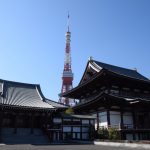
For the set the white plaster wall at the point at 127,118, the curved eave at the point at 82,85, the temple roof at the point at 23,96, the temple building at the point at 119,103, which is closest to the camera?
the temple building at the point at 119,103

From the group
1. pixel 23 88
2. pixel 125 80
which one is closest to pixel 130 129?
pixel 125 80

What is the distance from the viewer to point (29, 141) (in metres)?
23.5

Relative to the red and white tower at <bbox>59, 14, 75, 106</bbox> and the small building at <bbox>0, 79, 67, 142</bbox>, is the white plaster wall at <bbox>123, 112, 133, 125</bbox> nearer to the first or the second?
the small building at <bbox>0, 79, 67, 142</bbox>

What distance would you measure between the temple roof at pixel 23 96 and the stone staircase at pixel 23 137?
2873mm

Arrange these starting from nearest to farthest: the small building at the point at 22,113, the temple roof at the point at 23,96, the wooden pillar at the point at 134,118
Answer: the small building at the point at 22,113 < the wooden pillar at the point at 134,118 < the temple roof at the point at 23,96

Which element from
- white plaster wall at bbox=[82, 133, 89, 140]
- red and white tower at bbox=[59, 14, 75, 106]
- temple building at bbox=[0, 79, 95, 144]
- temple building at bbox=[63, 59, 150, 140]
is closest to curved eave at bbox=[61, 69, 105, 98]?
temple building at bbox=[63, 59, 150, 140]

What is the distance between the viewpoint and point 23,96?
101 feet

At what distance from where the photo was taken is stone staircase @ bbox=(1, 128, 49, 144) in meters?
23.1

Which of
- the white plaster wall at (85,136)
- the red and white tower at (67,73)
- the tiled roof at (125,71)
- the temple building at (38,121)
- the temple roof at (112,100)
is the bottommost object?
the white plaster wall at (85,136)

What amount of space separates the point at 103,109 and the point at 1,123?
11.6 metres

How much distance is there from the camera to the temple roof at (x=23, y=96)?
88.8ft

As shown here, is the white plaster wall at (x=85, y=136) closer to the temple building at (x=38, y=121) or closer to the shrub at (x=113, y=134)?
the temple building at (x=38, y=121)

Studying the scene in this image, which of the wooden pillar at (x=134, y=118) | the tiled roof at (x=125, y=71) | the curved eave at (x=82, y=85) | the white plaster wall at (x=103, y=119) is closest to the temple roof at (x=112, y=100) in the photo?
the white plaster wall at (x=103, y=119)

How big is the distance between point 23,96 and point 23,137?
7476 mm
